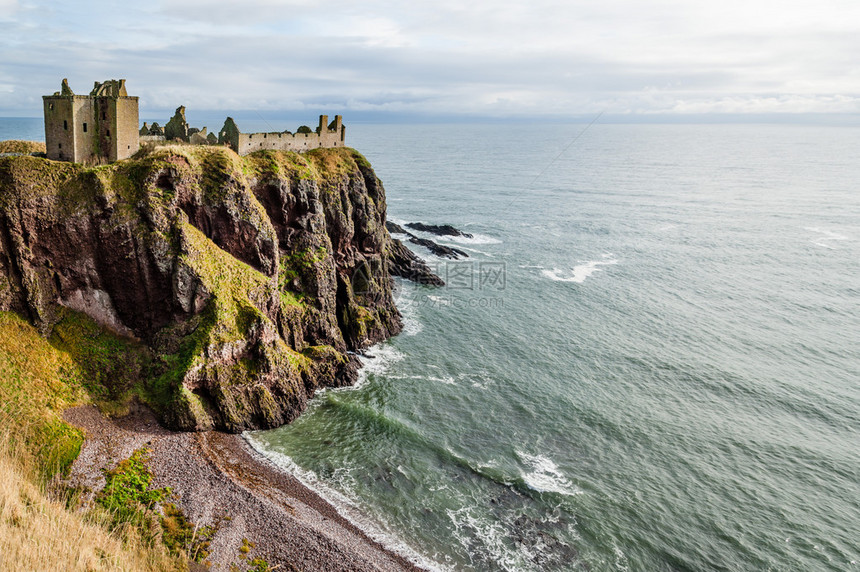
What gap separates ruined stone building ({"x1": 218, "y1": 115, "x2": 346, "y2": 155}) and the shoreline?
31817 millimetres

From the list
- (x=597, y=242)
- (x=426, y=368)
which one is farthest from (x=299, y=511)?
(x=597, y=242)

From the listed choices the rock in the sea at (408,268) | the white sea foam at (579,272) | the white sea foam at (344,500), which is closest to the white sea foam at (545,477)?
the white sea foam at (344,500)

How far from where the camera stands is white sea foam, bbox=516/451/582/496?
41.6 meters

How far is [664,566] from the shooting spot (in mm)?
35406

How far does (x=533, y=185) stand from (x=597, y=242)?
8129cm

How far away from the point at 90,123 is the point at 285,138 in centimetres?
2112

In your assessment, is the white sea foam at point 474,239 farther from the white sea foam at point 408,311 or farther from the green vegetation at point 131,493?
the green vegetation at point 131,493

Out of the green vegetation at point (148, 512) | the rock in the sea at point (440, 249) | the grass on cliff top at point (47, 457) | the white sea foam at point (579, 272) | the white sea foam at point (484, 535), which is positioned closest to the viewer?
the grass on cliff top at point (47, 457)

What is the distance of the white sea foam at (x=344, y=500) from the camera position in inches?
1394

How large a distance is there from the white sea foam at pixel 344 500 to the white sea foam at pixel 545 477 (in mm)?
11203

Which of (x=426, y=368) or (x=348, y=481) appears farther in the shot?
(x=426, y=368)

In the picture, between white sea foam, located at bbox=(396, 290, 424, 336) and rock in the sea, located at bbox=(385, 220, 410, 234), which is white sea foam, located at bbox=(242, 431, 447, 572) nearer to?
white sea foam, located at bbox=(396, 290, 424, 336)

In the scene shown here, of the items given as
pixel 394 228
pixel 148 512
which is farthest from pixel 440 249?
pixel 148 512

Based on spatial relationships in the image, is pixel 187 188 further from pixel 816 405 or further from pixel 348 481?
pixel 816 405
